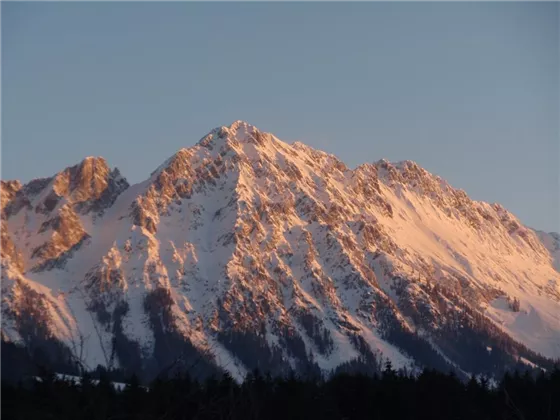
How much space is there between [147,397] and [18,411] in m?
20.4

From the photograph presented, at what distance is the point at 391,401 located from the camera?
9562 centimetres

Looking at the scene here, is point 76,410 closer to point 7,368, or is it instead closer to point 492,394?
point 492,394

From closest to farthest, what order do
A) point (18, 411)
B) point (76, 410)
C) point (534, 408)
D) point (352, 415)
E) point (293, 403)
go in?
point (76, 410)
point (18, 411)
point (293, 403)
point (352, 415)
point (534, 408)

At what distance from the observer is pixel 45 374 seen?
41594mm

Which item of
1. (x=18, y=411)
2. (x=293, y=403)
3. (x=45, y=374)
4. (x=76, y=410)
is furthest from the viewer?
(x=293, y=403)

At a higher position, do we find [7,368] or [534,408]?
[7,368]

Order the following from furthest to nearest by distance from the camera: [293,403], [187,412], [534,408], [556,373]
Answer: [556,373] < [534,408] < [293,403] < [187,412]

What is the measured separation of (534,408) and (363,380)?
18623 mm

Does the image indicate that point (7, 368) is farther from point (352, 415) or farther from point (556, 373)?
point (556, 373)

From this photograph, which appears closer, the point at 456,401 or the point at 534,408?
the point at 456,401

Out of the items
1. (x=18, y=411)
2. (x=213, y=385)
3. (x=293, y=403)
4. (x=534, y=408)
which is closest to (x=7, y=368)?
(x=213, y=385)

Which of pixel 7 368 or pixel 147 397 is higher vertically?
pixel 7 368

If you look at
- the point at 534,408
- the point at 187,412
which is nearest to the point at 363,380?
the point at 534,408

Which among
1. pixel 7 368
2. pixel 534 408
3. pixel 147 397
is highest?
pixel 7 368
